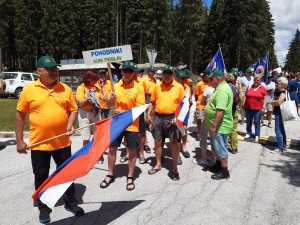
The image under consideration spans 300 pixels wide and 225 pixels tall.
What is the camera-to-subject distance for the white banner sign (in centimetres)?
375

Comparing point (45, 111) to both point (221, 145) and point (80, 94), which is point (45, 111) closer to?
point (80, 94)

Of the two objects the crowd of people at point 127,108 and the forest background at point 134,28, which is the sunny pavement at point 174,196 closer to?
the crowd of people at point 127,108

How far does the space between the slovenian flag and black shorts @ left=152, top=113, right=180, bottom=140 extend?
0.83 m

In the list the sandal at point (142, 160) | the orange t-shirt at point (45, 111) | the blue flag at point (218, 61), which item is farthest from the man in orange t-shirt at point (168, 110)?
the blue flag at point (218, 61)

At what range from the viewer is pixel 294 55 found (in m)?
82.8

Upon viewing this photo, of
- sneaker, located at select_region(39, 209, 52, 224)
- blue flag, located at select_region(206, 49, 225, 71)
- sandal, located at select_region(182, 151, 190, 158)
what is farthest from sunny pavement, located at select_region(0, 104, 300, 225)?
blue flag, located at select_region(206, 49, 225, 71)

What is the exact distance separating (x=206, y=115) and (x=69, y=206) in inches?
109

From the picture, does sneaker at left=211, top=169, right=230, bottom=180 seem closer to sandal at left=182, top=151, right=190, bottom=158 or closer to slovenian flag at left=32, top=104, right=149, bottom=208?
sandal at left=182, top=151, right=190, bottom=158

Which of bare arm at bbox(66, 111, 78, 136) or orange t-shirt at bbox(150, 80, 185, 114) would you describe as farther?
orange t-shirt at bbox(150, 80, 185, 114)

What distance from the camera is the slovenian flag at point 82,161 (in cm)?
279

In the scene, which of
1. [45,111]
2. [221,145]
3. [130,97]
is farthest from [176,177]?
[45,111]

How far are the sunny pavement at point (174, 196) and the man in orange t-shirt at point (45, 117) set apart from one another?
432mm

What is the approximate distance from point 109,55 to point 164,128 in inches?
62.7

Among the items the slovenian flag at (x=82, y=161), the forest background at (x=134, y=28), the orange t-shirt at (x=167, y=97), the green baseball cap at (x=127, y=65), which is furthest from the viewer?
the forest background at (x=134, y=28)
